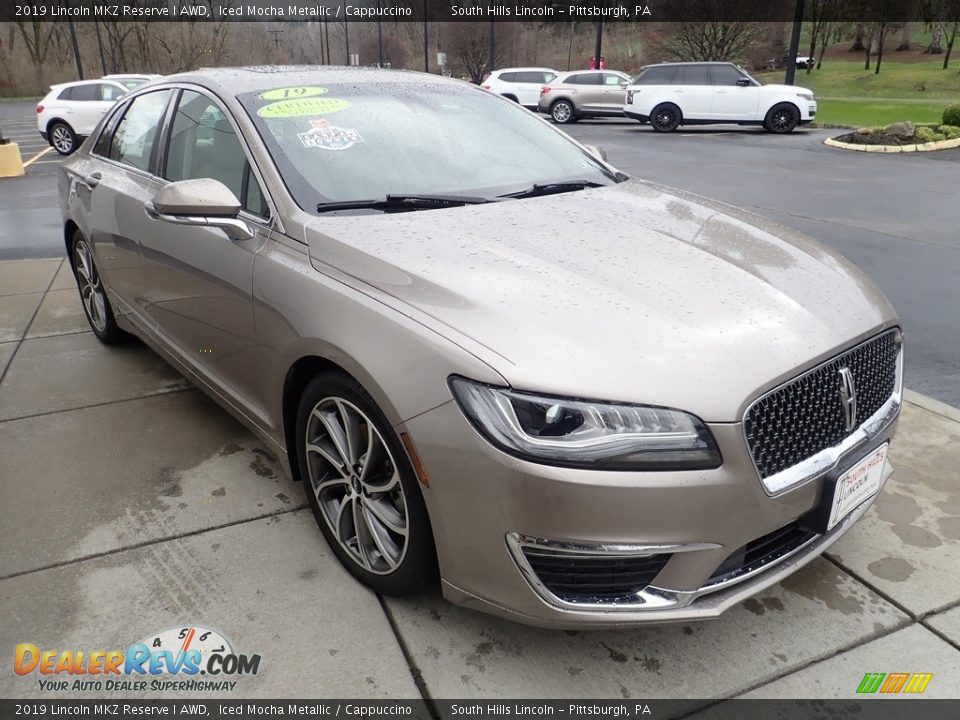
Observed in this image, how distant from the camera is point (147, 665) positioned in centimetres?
216

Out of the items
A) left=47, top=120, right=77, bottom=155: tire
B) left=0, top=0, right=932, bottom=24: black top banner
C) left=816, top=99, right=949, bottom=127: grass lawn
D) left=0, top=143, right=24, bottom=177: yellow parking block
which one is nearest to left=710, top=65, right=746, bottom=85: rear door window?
left=816, top=99, right=949, bottom=127: grass lawn

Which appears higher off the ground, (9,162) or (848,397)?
(848,397)

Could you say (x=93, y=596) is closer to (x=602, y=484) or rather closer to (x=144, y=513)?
(x=144, y=513)

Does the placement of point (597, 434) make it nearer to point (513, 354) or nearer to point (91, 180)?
point (513, 354)

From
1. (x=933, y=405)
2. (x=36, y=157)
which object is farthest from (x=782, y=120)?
(x=36, y=157)

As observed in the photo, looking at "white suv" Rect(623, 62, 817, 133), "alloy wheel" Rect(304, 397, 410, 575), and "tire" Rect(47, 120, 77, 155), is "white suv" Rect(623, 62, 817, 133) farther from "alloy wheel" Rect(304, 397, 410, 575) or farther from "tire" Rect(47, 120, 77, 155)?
"alloy wheel" Rect(304, 397, 410, 575)

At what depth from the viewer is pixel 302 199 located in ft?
8.36

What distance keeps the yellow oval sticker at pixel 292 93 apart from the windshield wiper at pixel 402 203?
2.32 feet

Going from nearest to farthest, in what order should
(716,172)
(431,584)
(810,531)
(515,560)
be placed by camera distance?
(515,560)
(810,531)
(431,584)
(716,172)

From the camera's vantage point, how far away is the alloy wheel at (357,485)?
2193 millimetres

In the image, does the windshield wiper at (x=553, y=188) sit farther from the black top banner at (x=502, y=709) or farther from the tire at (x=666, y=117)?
the tire at (x=666, y=117)

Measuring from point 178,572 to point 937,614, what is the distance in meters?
2.48

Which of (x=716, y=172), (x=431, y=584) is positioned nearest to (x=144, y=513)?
(x=431, y=584)

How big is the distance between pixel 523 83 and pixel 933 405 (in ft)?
80.4
